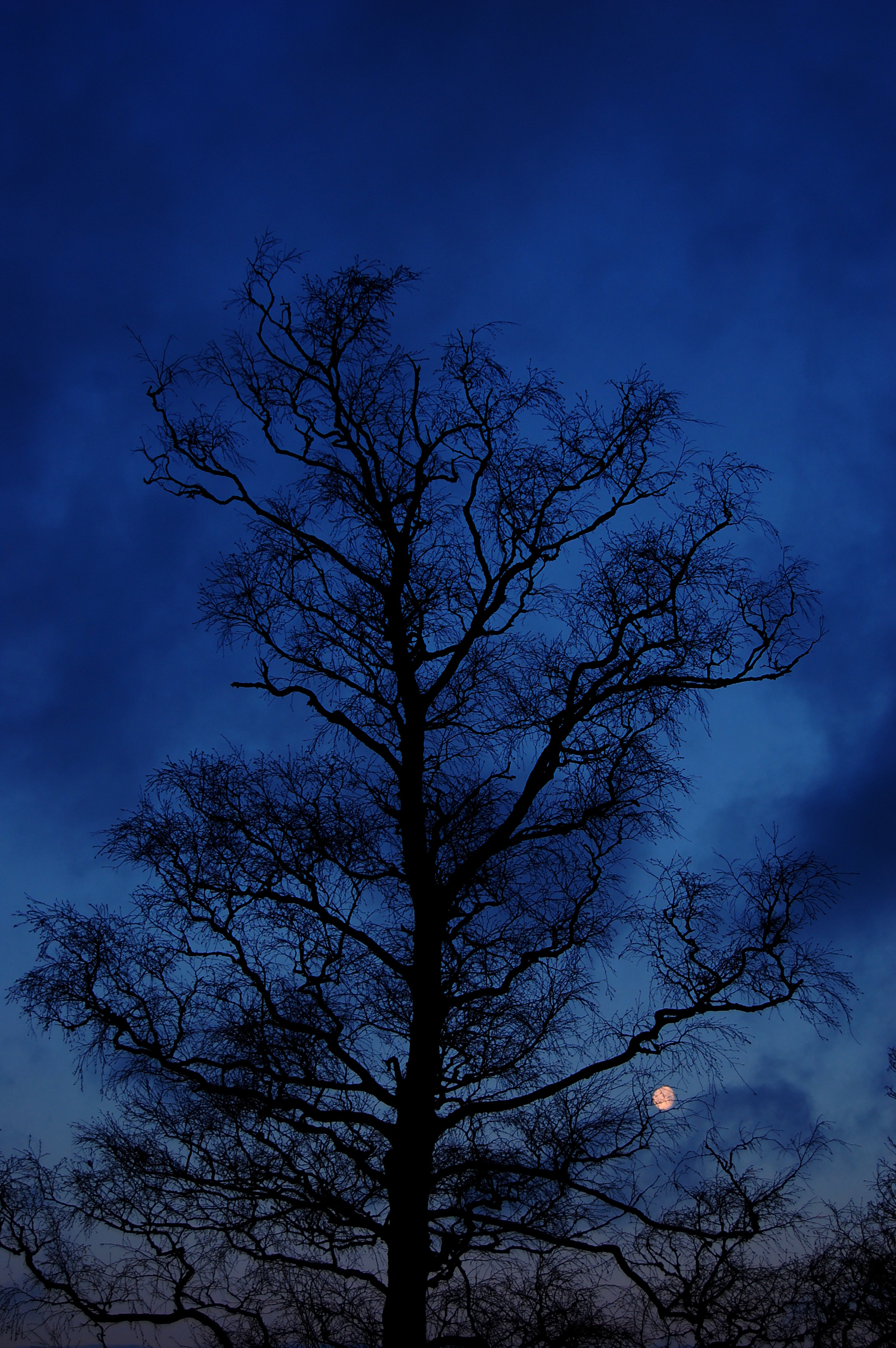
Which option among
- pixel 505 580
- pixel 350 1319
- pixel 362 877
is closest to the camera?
pixel 350 1319

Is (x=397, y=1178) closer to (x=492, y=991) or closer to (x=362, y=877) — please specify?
(x=492, y=991)

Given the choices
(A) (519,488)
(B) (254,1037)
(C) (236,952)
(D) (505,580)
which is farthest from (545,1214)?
(A) (519,488)

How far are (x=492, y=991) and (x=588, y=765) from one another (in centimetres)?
278

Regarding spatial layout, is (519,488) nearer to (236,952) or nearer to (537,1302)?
(236,952)

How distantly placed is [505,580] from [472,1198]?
22.6 feet

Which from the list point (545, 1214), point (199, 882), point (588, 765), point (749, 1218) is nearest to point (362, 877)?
point (199, 882)

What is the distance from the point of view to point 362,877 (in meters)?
10.9

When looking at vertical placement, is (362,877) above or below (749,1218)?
above

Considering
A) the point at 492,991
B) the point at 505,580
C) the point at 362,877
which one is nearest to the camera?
the point at 492,991

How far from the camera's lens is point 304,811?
10.7 meters

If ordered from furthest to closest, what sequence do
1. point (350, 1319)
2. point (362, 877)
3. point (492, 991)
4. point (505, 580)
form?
1. point (505, 580)
2. point (362, 877)
3. point (492, 991)
4. point (350, 1319)

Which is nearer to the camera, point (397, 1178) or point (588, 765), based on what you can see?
point (397, 1178)

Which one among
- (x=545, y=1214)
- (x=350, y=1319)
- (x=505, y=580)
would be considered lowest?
(x=350, y=1319)

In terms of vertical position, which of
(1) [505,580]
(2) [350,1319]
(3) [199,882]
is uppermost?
(1) [505,580]
